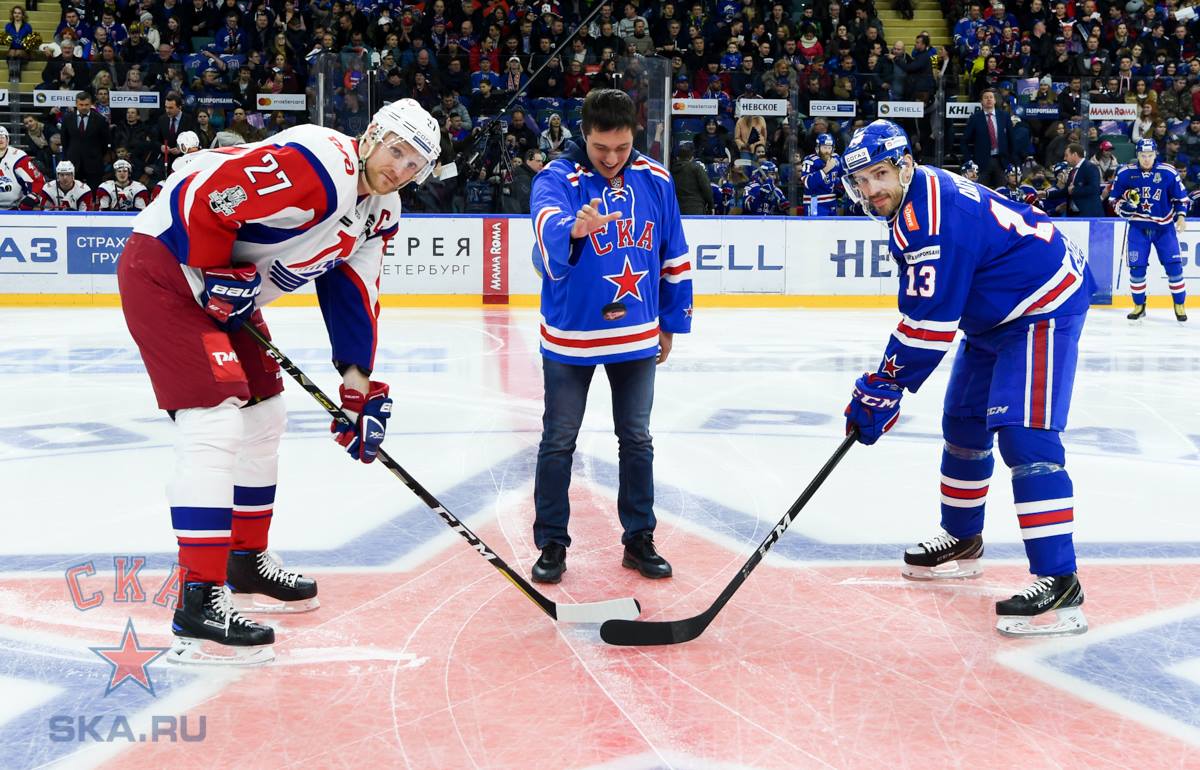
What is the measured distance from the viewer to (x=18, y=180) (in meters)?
10.4

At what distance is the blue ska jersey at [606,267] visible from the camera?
10.0 ft

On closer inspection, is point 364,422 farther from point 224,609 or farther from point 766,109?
point 766,109

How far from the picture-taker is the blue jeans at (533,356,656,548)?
10.3 ft

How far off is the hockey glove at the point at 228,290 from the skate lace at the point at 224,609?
59 cm

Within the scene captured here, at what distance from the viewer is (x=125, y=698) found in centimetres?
230

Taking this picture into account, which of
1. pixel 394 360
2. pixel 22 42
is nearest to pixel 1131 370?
pixel 394 360

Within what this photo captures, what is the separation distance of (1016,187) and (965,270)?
9.82 m

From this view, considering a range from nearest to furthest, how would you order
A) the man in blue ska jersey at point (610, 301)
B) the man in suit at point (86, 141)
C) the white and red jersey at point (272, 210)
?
the white and red jersey at point (272, 210)
the man in blue ska jersey at point (610, 301)
the man in suit at point (86, 141)

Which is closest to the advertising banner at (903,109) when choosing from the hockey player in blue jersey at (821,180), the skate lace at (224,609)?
the hockey player in blue jersey at (821,180)

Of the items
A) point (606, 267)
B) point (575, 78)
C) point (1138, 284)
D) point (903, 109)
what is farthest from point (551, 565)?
point (903, 109)

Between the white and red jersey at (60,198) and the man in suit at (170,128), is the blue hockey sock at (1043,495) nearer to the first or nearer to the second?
the white and red jersey at (60,198)

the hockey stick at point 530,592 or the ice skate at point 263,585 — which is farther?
the ice skate at point 263,585

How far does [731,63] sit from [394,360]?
695 centimetres

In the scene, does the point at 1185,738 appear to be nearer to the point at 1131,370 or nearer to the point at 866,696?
the point at 866,696
